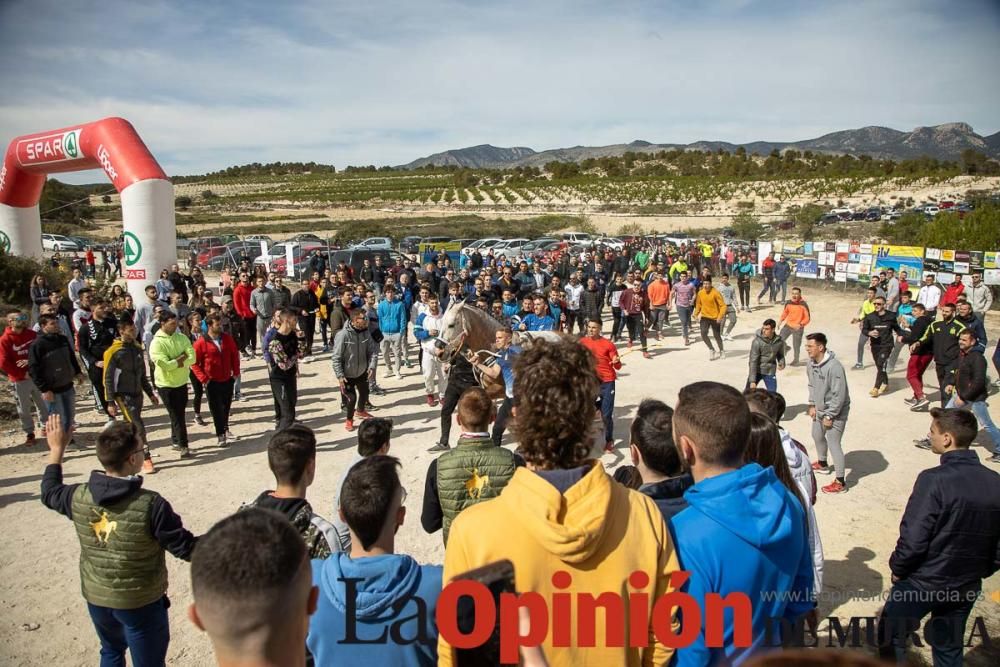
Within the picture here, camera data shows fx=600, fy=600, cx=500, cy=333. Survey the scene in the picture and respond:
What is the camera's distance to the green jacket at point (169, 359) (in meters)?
7.07


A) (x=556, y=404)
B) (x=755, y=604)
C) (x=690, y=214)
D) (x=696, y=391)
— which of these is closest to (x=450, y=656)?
(x=556, y=404)

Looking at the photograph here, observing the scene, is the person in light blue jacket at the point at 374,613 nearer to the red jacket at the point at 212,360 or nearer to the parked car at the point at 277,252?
the red jacket at the point at 212,360

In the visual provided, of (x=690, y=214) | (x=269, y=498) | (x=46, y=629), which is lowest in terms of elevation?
(x=46, y=629)

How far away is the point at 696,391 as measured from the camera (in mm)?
2258

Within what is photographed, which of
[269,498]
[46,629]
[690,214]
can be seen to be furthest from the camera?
[690,214]

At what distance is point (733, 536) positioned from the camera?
1.98m

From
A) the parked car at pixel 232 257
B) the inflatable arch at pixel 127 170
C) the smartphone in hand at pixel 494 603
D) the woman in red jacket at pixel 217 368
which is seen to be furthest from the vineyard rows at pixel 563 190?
the smartphone in hand at pixel 494 603

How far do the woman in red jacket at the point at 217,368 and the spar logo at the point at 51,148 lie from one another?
1180 centimetres

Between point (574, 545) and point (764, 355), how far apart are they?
7.27 metres

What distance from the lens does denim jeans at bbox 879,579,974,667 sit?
3174mm

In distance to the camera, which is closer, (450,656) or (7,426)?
(450,656)

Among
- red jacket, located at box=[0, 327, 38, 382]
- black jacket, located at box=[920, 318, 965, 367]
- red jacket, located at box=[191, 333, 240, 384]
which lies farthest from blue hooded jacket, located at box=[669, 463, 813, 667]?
red jacket, located at box=[0, 327, 38, 382]

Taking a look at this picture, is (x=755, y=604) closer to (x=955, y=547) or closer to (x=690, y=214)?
(x=955, y=547)

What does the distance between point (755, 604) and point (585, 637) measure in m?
0.63
